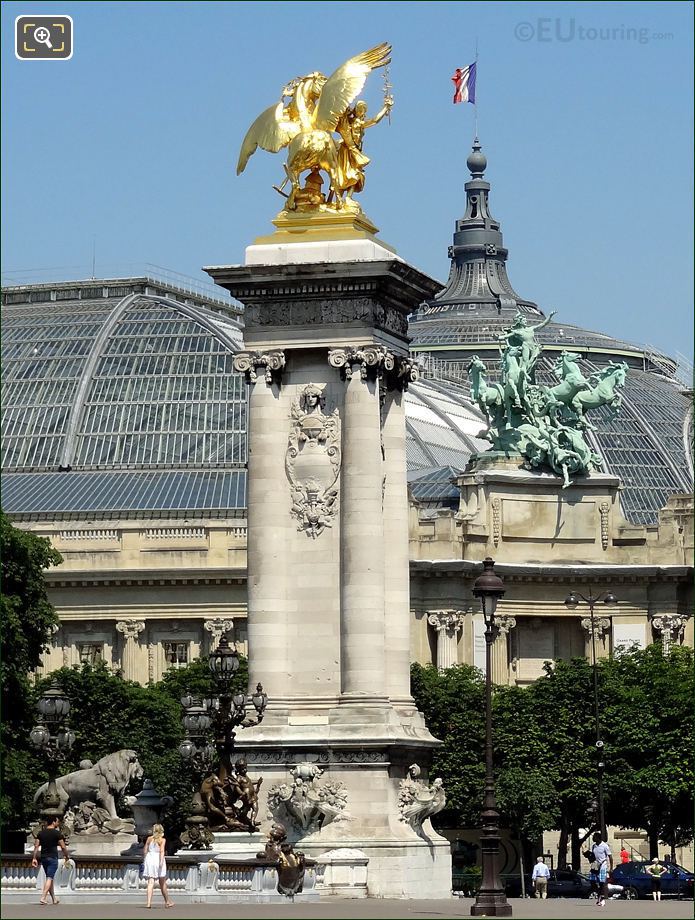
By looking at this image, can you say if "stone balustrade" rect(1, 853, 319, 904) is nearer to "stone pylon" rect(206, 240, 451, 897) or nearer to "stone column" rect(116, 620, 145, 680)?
"stone pylon" rect(206, 240, 451, 897)

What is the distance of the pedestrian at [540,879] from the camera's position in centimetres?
8181

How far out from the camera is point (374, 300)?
66125mm

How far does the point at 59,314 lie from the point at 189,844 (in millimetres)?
108709

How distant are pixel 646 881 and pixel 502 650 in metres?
50.1

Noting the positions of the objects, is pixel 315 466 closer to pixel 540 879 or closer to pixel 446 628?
pixel 540 879

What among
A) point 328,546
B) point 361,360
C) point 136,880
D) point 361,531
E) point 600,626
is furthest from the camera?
point 600,626

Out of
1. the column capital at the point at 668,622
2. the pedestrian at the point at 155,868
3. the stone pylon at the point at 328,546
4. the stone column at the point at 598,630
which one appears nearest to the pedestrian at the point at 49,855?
the pedestrian at the point at 155,868

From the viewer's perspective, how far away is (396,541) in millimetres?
67562

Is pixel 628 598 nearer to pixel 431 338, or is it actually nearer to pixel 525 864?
pixel 525 864

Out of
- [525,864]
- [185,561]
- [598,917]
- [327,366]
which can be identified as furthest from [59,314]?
[598,917]

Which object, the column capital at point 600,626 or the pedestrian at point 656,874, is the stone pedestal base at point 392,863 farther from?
the column capital at point 600,626

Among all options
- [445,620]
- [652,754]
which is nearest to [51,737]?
[652,754]

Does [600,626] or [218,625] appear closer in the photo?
[218,625]

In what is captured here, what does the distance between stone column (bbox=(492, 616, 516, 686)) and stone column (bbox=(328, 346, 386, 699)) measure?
7404cm
